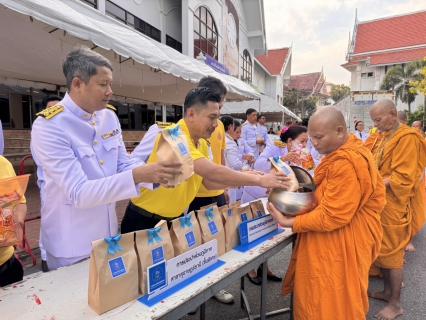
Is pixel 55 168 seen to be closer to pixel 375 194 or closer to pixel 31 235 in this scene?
pixel 375 194

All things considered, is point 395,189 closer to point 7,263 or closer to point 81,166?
point 81,166

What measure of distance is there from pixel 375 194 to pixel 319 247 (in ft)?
1.54

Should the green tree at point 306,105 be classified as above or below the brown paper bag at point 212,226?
above

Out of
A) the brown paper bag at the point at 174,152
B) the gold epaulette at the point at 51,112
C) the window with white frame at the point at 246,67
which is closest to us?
the brown paper bag at the point at 174,152

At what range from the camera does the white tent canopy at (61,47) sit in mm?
2846

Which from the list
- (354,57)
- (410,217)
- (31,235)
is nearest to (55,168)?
(410,217)

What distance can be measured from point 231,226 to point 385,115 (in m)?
2.07

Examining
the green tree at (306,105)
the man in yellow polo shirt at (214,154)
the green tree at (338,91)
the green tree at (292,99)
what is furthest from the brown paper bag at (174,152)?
the green tree at (338,91)

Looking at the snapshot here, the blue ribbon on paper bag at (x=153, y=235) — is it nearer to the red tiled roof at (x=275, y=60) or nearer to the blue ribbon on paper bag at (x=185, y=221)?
the blue ribbon on paper bag at (x=185, y=221)

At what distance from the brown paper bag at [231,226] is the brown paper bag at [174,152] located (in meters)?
0.54

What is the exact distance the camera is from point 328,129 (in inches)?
67.4

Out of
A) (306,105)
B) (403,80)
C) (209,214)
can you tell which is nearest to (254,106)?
(209,214)

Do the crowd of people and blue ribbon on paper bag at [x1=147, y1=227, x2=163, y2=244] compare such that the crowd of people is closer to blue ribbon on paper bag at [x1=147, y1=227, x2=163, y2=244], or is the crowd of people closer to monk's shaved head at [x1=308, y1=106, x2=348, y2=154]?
monk's shaved head at [x1=308, y1=106, x2=348, y2=154]

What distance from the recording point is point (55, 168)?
1184mm
